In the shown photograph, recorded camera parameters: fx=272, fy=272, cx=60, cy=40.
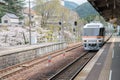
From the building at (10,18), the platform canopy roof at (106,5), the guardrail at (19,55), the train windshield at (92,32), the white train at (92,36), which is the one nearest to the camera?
the guardrail at (19,55)

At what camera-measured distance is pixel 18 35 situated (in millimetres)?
51281

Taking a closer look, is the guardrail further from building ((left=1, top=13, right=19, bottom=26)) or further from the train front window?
building ((left=1, top=13, right=19, bottom=26))

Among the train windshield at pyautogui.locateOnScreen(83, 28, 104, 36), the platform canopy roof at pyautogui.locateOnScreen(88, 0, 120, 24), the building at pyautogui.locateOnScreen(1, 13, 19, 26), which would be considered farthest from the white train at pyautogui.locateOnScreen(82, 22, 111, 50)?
the building at pyautogui.locateOnScreen(1, 13, 19, 26)

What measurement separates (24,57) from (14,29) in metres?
30.4

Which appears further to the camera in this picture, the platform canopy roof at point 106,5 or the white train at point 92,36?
the white train at point 92,36

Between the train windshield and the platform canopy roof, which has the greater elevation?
the platform canopy roof

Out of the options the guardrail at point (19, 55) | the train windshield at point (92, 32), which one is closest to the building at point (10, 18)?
the guardrail at point (19, 55)

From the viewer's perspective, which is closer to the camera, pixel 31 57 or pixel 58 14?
pixel 31 57

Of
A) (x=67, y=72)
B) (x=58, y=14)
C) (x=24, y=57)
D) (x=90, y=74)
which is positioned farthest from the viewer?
(x=58, y=14)

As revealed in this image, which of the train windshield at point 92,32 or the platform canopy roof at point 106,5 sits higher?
the platform canopy roof at point 106,5

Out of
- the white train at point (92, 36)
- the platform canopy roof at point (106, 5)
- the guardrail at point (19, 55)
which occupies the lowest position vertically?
the guardrail at point (19, 55)

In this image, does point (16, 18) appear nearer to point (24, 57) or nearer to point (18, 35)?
point (18, 35)

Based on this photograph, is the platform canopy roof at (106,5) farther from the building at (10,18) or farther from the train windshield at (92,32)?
the building at (10,18)

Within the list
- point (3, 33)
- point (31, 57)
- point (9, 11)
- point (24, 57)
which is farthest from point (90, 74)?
point (9, 11)
